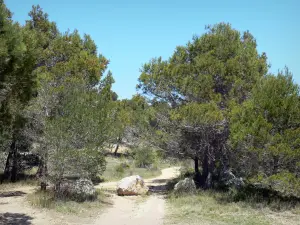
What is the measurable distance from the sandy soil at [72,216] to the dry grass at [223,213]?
802 mm

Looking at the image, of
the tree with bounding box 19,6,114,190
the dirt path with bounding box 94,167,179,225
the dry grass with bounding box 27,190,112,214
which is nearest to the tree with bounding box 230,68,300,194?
the dirt path with bounding box 94,167,179,225

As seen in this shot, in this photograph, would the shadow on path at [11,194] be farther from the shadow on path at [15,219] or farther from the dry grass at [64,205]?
the shadow on path at [15,219]

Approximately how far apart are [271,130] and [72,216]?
951 centimetres

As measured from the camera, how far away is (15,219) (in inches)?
436

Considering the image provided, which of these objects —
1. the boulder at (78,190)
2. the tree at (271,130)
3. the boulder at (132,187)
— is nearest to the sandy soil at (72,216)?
the boulder at (78,190)

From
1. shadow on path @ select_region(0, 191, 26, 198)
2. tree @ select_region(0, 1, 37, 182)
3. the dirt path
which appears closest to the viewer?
tree @ select_region(0, 1, 37, 182)

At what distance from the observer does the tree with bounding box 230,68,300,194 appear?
13961 mm

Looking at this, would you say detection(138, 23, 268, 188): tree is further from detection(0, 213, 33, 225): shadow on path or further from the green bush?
the green bush

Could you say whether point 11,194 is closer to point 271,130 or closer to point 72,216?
point 72,216

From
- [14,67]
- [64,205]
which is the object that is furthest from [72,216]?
[14,67]

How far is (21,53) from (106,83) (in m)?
12.1

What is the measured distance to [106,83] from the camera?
68.3 ft

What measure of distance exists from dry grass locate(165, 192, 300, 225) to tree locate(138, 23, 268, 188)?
3405 millimetres

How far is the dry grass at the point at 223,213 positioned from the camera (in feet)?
38.6
